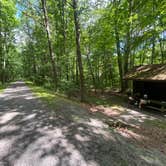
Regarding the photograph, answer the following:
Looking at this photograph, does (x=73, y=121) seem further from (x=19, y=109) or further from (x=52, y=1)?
(x=52, y=1)

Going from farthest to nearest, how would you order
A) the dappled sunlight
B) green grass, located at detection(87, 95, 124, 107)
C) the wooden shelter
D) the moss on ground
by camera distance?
1. green grass, located at detection(87, 95, 124, 107)
2. the wooden shelter
3. the moss on ground
4. the dappled sunlight

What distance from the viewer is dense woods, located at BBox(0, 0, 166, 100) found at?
15.5m

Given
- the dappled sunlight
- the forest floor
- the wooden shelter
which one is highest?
the wooden shelter

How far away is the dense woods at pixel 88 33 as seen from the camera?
15.5 m

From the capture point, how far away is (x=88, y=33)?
20.9 meters

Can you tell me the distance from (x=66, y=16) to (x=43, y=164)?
861 inches

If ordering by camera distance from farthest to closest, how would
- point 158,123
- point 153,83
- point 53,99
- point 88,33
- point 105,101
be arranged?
point 88,33, point 105,101, point 153,83, point 53,99, point 158,123

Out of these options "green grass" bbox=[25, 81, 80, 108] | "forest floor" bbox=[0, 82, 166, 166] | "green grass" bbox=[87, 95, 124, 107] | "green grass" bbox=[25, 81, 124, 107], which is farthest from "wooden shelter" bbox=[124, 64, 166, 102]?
"forest floor" bbox=[0, 82, 166, 166]

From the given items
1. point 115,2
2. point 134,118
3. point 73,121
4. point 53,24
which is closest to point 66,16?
point 53,24

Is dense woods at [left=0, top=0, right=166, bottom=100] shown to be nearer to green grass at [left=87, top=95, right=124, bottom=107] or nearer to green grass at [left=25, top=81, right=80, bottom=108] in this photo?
green grass at [left=87, top=95, right=124, bottom=107]

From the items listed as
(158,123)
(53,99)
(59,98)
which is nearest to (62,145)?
(53,99)

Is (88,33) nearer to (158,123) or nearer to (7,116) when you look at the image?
(158,123)

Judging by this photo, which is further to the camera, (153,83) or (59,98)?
(153,83)

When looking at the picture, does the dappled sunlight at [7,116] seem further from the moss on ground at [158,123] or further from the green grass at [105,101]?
the green grass at [105,101]
